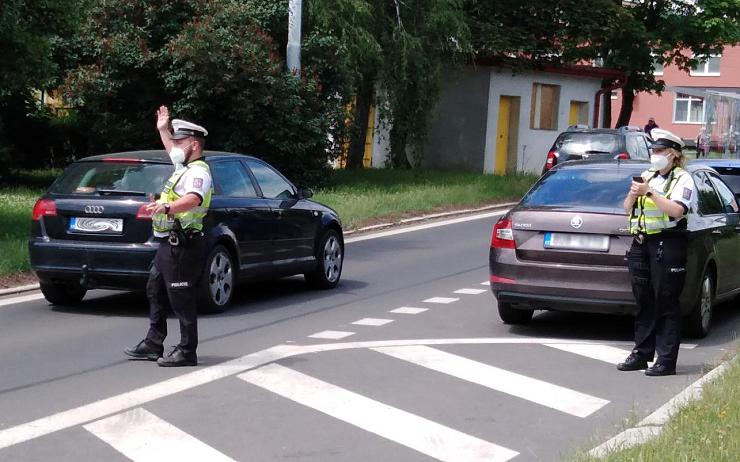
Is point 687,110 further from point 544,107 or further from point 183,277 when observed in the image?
point 183,277

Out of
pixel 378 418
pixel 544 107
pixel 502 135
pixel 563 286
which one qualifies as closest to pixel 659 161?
pixel 563 286

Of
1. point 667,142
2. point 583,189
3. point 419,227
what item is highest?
point 667,142

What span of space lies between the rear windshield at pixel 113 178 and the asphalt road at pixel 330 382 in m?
1.16

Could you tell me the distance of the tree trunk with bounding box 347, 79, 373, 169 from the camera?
29.2 meters

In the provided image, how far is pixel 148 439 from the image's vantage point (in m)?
6.80

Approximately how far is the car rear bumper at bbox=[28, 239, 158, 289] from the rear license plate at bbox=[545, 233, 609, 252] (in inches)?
139

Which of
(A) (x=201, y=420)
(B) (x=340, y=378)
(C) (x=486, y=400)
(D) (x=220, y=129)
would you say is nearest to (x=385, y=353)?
(B) (x=340, y=378)

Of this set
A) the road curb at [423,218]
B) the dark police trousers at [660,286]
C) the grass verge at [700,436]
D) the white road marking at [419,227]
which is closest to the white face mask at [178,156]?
the dark police trousers at [660,286]

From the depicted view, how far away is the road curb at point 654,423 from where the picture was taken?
6256 millimetres

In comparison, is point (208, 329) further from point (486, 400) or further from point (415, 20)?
point (415, 20)

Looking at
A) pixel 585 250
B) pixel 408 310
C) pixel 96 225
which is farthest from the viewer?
pixel 408 310

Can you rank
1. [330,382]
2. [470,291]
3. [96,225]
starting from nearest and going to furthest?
[330,382] < [96,225] < [470,291]

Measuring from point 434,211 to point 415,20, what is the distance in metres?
6.74

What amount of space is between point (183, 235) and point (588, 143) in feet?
60.3
